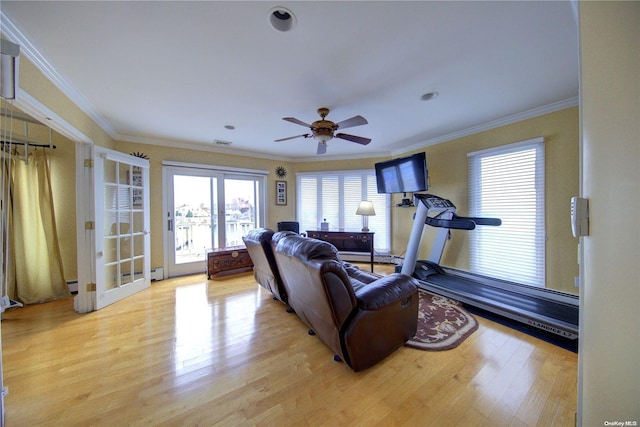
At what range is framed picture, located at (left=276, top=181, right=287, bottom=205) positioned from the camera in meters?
5.05

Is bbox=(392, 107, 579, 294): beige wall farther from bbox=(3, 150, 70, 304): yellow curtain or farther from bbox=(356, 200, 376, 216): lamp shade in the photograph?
bbox=(3, 150, 70, 304): yellow curtain

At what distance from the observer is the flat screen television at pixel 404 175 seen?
132 inches

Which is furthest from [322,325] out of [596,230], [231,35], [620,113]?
[231,35]

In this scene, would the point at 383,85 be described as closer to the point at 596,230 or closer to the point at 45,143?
the point at 596,230

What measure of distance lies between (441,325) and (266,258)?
2008 mm

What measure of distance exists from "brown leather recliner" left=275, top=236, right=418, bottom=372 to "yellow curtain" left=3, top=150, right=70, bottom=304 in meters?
3.45

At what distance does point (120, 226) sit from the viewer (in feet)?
10.2

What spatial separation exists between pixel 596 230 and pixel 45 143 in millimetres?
5004

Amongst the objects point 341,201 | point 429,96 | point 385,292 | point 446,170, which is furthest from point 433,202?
point 341,201

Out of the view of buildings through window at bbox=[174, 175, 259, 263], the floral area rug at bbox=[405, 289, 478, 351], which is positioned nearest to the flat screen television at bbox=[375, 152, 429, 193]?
the floral area rug at bbox=[405, 289, 478, 351]

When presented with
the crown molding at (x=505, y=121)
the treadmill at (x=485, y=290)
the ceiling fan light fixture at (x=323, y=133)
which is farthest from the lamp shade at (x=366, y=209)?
the ceiling fan light fixture at (x=323, y=133)

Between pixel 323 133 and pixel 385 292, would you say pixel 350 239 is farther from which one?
pixel 385 292

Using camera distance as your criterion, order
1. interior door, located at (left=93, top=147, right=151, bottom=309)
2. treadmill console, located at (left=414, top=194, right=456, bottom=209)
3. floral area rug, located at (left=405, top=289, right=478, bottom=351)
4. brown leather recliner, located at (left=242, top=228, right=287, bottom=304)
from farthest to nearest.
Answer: treadmill console, located at (left=414, top=194, right=456, bottom=209)
interior door, located at (left=93, top=147, right=151, bottom=309)
brown leather recliner, located at (left=242, top=228, right=287, bottom=304)
floral area rug, located at (left=405, top=289, right=478, bottom=351)

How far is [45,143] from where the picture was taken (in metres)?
2.86
